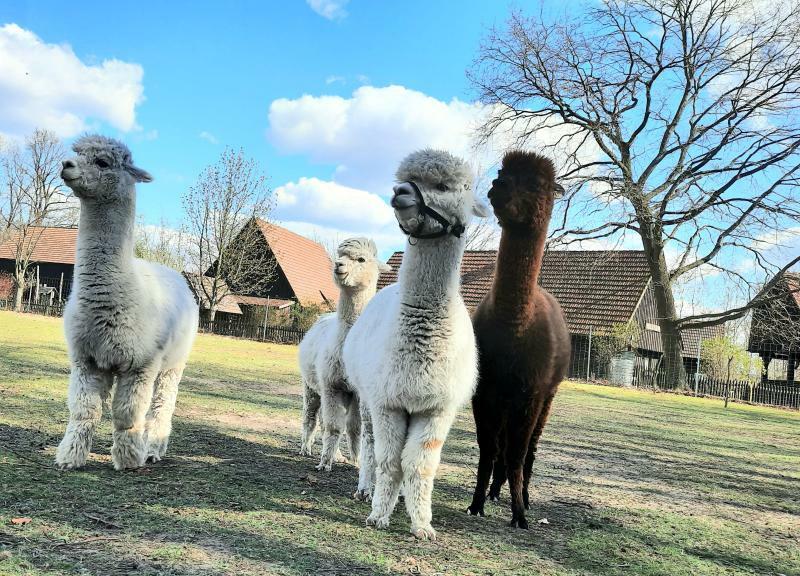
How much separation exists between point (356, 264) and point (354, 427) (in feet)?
5.21

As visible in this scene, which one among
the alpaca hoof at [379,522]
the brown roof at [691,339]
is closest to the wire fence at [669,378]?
the brown roof at [691,339]

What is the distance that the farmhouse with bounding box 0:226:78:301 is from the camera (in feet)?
165

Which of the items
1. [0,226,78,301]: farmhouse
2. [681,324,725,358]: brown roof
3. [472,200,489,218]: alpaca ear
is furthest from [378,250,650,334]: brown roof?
[0,226,78,301]: farmhouse

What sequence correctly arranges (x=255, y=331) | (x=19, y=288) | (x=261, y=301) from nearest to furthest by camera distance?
1. (x=255, y=331)
2. (x=261, y=301)
3. (x=19, y=288)

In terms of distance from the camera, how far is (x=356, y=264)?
18.3 ft

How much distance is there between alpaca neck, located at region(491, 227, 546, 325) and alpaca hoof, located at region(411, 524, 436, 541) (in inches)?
58.0

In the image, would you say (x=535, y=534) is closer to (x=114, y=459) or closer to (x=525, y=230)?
(x=525, y=230)

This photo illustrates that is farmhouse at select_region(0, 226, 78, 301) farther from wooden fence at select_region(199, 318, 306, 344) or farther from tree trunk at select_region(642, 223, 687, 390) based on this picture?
tree trunk at select_region(642, 223, 687, 390)

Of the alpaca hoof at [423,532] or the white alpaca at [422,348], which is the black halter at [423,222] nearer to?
the white alpaca at [422,348]

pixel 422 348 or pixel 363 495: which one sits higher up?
pixel 422 348

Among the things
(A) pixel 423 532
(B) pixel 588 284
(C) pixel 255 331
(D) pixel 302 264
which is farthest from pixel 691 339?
(A) pixel 423 532

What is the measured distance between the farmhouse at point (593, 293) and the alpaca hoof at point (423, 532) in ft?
81.4

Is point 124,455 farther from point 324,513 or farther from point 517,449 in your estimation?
point 517,449

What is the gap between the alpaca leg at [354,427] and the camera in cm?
576
